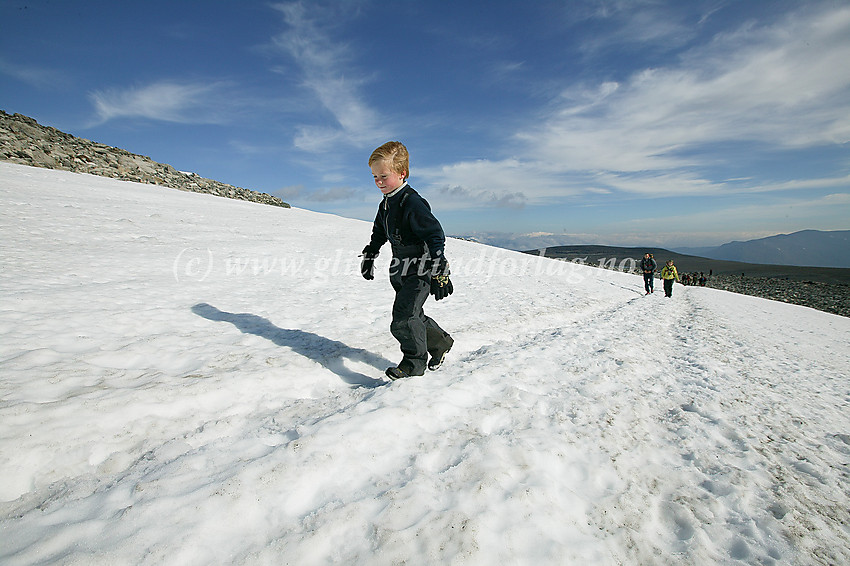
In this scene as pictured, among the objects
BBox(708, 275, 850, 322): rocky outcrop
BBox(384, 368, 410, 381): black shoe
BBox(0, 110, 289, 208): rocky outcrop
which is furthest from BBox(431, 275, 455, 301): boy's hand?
BBox(708, 275, 850, 322): rocky outcrop

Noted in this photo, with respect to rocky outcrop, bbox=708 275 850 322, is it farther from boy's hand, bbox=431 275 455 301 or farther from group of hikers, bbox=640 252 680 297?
boy's hand, bbox=431 275 455 301

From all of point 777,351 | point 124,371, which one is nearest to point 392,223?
point 124,371

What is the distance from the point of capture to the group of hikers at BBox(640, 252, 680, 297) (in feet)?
65.7

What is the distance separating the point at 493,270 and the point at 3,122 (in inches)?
1744

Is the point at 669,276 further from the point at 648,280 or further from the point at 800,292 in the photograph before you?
the point at 800,292

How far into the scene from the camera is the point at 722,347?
739 centimetres

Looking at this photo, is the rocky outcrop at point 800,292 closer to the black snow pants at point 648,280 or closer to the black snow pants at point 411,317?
the black snow pants at point 648,280

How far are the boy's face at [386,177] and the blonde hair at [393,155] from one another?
38 millimetres

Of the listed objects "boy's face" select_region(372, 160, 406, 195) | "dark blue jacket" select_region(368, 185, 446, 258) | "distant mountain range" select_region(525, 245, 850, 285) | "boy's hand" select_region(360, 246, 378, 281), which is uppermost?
"boy's face" select_region(372, 160, 406, 195)

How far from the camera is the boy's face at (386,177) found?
13.6ft

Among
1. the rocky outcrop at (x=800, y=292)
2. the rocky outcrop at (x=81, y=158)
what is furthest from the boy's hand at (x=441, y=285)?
the rocky outcrop at (x=800, y=292)

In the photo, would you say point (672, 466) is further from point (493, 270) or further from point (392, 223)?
point (493, 270)

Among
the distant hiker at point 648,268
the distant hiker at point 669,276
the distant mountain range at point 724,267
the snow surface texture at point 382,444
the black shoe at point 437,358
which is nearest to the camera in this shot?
the snow surface texture at point 382,444

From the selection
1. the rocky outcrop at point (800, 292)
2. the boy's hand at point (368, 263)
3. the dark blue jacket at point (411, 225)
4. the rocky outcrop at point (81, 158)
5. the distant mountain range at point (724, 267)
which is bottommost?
the rocky outcrop at point (800, 292)
